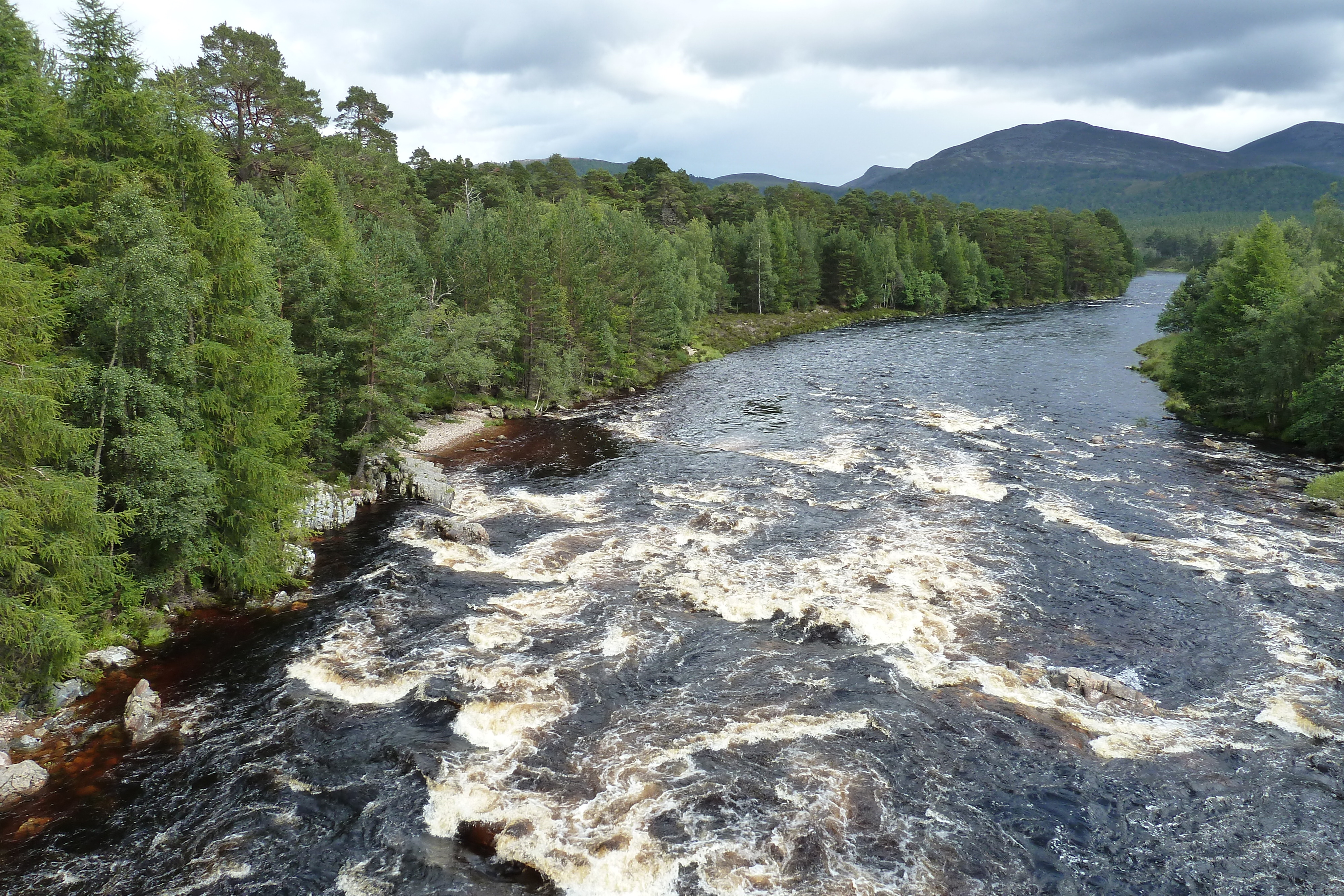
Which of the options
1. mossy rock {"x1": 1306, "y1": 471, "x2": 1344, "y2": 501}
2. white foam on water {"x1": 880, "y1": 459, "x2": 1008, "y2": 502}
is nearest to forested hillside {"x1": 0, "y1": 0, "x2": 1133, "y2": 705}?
white foam on water {"x1": 880, "y1": 459, "x2": 1008, "y2": 502}

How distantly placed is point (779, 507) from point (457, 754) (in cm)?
2070

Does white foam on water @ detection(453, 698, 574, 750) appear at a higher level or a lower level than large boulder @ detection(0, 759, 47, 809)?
lower

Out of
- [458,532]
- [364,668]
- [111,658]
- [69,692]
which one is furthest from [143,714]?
[458,532]

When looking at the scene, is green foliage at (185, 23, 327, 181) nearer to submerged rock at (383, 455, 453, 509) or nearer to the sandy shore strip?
the sandy shore strip

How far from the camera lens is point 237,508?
23.8m

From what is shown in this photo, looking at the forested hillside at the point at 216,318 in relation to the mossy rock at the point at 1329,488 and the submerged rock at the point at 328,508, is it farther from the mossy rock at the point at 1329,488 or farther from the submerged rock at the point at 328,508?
the mossy rock at the point at 1329,488

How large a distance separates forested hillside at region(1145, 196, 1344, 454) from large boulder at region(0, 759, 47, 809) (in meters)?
56.0

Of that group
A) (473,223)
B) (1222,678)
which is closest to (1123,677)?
(1222,678)

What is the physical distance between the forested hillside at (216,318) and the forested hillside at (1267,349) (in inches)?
1831

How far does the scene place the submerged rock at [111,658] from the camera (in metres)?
20.7

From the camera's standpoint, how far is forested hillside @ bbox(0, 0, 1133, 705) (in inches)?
711

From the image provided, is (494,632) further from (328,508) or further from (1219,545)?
(1219,545)

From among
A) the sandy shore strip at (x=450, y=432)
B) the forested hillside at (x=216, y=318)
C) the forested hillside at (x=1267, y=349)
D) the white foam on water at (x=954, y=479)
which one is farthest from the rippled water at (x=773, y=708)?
the sandy shore strip at (x=450, y=432)

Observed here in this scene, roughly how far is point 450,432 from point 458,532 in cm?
2053
